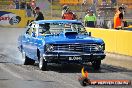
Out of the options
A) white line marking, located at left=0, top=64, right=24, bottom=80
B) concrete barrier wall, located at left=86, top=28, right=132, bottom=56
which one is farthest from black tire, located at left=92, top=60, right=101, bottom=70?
concrete barrier wall, located at left=86, top=28, right=132, bottom=56

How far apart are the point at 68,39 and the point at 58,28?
1.08 metres

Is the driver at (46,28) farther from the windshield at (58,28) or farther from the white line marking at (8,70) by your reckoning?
the white line marking at (8,70)

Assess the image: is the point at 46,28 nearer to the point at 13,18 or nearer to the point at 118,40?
the point at 118,40

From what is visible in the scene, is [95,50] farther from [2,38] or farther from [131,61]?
[2,38]

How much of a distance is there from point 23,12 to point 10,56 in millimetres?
20363

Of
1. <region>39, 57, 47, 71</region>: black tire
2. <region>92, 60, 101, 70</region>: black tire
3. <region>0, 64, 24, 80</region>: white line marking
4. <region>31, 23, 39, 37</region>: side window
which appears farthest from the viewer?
<region>31, 23, 39, 37</region>: side window

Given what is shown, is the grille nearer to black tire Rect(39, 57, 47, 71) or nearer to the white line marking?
black tire Rect(39, 57, 47, 71)

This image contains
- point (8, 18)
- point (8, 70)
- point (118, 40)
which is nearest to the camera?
point (8, 70)

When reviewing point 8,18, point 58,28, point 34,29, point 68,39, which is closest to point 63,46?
point 68,39

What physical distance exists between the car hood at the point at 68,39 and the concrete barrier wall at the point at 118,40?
4.49 meters

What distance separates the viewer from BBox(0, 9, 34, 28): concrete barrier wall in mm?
39031

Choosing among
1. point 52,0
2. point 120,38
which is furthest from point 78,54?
point 52,0

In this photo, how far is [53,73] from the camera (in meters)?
13.8

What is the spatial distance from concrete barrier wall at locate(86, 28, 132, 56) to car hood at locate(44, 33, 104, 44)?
449cm
